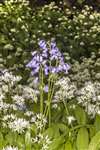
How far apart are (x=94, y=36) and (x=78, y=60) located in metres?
1.02

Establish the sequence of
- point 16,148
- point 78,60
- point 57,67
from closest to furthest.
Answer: point 16,148 < point 57,67 < point 78,60

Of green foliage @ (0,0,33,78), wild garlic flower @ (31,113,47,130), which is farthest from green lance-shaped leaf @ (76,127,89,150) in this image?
green foliage @ (0,0,33,78)

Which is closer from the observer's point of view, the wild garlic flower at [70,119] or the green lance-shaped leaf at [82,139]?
the green lance-shaped leaf at [82,139]

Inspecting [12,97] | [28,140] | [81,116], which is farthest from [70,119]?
[12,97]

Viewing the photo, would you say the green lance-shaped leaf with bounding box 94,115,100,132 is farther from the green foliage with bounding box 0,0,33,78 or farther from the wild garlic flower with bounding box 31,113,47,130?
the green foliage with bounding box 0,0,33,78

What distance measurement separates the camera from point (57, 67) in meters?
3.51

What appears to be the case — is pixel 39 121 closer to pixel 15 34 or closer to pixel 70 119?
pixel 70 119

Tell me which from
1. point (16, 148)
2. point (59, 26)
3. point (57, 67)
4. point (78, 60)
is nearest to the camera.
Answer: point (16, 148)

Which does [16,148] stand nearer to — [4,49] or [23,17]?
[4,49]

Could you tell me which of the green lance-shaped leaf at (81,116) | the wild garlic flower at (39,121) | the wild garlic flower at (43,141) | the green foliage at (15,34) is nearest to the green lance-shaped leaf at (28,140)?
the wild garlic flower at (43,141)

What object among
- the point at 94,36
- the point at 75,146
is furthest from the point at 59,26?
the point at 75,146

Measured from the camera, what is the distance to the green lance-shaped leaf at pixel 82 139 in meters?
3.09

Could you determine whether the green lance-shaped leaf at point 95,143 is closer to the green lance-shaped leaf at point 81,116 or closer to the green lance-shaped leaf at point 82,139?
the green lance-shaped leaf at point 82,139

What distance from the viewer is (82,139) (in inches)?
122
